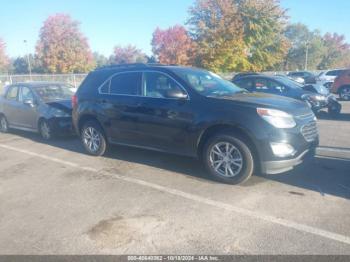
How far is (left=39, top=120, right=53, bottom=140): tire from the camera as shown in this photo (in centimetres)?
898

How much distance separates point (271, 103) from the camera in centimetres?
516

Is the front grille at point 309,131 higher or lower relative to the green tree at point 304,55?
lower

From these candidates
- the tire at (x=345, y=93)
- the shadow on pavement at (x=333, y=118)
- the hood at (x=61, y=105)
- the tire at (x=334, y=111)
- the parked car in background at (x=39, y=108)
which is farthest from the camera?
the tire at (x=345, y=93)

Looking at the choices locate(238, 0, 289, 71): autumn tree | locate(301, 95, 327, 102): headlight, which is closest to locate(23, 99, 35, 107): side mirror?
locate(301, 95, 327, 102): headlight

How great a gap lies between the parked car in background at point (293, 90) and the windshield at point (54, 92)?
19.2ft

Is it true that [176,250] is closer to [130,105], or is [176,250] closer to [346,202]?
[346,202]

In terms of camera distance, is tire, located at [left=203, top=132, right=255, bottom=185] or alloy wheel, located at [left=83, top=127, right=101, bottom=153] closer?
tire, located at [left=203, top=132, right=255, bottom=185]

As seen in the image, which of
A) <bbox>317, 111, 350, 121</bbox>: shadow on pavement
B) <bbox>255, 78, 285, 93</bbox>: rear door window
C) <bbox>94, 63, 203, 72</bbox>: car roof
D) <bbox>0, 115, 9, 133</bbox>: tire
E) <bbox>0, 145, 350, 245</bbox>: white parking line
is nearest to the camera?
<bbox>0, 145, 350, 245</bbox>: white parking line

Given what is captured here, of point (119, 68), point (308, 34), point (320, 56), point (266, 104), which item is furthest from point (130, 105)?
point (308, 34)

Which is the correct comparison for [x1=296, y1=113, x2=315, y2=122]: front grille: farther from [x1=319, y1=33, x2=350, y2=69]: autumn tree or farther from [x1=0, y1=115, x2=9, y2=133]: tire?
[x1=319, y1=33, x2=350, y2=69]: autumn tree

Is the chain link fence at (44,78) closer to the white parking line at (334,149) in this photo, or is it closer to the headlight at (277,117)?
the white parking line at (334,149)

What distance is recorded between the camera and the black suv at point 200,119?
4902mm

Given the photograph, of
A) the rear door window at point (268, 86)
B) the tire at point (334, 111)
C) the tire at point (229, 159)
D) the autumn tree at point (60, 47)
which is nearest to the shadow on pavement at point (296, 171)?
the tire at point (229, 159)

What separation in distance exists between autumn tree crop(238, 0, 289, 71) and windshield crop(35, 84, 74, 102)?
3265 cm
